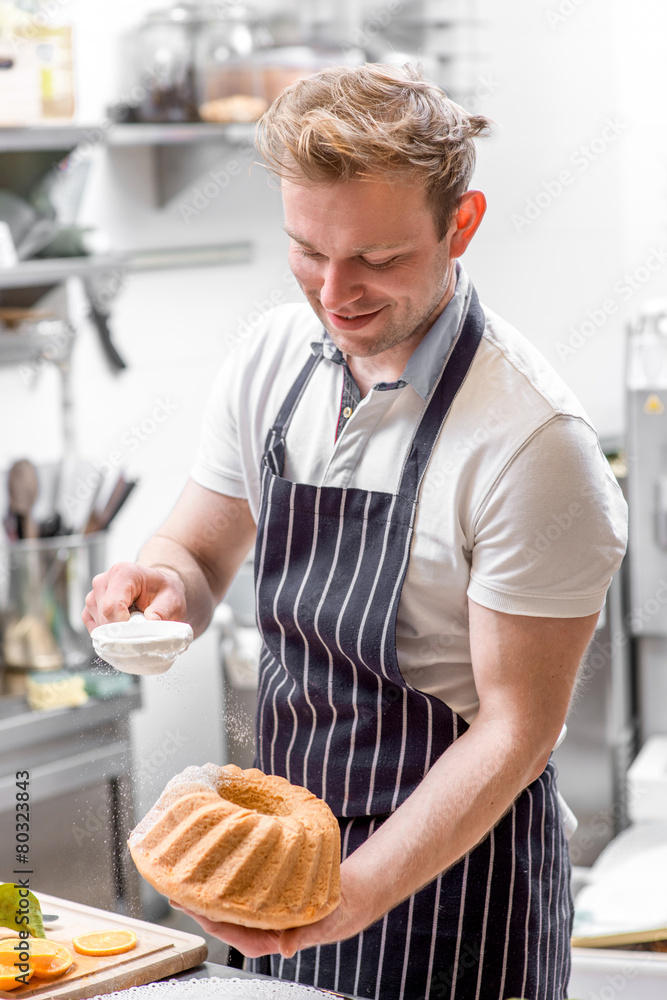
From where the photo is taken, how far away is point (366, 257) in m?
1.16

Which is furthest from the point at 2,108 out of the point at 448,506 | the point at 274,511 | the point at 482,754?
the point at 482,754

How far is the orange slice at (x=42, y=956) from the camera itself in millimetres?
1110

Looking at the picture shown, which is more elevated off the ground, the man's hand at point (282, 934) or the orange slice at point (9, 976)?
the man's hand at point (282, 934)

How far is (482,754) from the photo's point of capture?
1153 millimetres

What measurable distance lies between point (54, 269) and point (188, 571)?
111 cm

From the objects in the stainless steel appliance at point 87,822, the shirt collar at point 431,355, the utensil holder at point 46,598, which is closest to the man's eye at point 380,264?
the shirt collar at point 431,355

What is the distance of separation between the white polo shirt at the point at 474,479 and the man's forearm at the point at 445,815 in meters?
0.13

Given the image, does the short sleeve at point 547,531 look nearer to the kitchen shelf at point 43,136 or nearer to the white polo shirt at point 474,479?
the white polo shirt at point 474,479

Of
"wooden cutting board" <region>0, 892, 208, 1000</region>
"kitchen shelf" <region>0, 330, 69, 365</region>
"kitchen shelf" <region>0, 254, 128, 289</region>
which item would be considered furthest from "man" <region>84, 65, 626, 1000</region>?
"kitchen shelf" <region>0, 330, 69, 365</region>

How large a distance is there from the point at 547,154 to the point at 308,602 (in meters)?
2.50

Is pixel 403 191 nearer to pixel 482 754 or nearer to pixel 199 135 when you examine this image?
pixel 482 754

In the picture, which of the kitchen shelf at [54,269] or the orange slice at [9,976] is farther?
the kitchen shelf at [54,269]

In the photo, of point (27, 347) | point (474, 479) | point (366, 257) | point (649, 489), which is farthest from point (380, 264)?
point (649, 489)

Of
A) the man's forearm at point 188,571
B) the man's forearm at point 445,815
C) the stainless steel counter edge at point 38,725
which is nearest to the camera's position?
the man's forearm at point 445,815
